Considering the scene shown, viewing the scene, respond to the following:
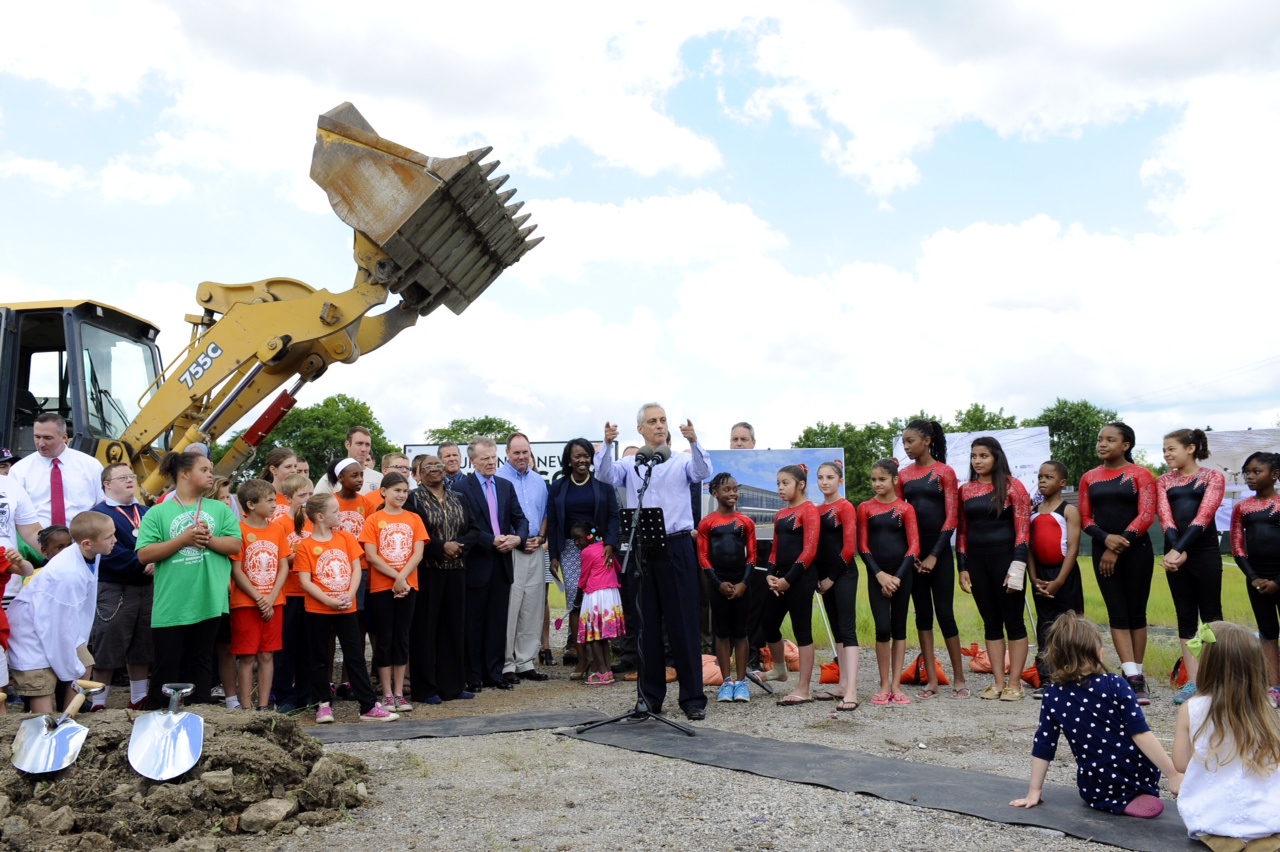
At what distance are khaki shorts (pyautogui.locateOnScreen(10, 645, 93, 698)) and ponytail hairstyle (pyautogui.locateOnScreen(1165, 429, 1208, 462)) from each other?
7.76 m

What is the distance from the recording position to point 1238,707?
165 inches

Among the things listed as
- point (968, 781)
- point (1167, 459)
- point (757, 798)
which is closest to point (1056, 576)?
point (1167, 459)

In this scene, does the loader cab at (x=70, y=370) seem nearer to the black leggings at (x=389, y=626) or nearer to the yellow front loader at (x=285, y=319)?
the yellow front loader at (x=285, y=319)

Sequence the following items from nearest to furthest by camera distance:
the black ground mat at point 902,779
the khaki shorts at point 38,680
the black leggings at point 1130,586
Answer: the black ground mat at point 902,779
the khaki shorts at point 38,680
the black leggings at point 1130,586

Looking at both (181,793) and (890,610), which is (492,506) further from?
(181,793)

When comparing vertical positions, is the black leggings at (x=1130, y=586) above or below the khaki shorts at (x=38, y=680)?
above

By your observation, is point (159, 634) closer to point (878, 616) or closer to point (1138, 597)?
point (878, 616)

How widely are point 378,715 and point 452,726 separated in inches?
27.4

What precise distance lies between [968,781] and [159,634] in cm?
511

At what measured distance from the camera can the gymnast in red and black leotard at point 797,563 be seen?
25.9 feet

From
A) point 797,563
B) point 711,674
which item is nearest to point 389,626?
point 711,674

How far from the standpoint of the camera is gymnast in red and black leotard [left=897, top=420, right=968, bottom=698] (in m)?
8.07

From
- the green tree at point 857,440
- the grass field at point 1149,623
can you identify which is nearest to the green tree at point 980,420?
the green tree at point 857,440

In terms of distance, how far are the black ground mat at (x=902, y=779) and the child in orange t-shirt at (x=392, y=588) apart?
1802 millimetres
